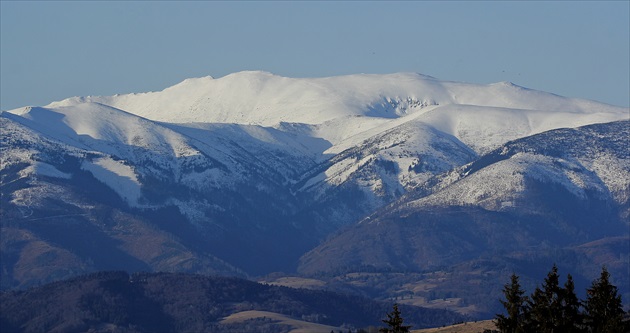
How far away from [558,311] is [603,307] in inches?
143

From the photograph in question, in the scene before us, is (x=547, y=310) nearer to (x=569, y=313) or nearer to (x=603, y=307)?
(x=569, y=313)

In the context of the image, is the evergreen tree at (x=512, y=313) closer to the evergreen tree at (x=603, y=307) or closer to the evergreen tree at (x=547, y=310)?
the evergreen tree at (x=547, y=310)

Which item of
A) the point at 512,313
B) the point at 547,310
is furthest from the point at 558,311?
the point at 512,313

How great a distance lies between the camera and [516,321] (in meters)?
107

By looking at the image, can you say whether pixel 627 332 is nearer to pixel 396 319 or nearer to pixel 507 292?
pixel 507 292

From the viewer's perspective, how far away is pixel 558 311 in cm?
10588

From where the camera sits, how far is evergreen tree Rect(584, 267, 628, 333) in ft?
347

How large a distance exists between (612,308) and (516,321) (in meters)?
6.09

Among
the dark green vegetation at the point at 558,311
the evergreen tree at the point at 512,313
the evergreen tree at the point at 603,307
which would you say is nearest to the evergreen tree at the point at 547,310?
the dark green vegetation at the point at 558,311

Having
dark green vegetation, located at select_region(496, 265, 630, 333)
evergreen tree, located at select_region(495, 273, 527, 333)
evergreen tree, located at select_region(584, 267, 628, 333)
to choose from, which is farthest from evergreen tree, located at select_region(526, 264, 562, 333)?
evergreen tree, located at select_region(584, 267, 628, 333)

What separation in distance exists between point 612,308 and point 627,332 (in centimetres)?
178

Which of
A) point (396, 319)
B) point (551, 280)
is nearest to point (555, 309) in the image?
point (551, 280)

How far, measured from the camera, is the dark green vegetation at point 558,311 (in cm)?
Result: 10512

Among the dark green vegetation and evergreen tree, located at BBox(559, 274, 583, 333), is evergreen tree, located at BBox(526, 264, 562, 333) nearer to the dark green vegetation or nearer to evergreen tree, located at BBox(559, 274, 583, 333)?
the dark green vegetation
